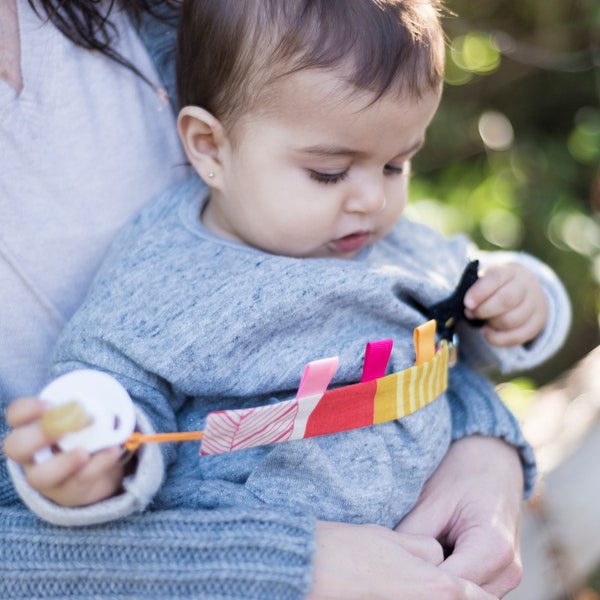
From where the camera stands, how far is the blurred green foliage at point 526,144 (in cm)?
334

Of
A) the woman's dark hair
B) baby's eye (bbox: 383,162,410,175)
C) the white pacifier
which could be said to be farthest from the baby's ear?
the white pacifier

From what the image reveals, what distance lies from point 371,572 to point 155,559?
34 centimetres

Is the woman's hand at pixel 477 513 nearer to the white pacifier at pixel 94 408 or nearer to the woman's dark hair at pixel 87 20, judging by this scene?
the white pacifier at pixel 94 408

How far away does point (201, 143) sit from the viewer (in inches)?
61.5

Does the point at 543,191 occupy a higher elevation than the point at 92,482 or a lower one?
lower

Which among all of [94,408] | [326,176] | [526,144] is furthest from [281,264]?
[526,144]

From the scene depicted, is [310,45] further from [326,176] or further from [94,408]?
[94,408]

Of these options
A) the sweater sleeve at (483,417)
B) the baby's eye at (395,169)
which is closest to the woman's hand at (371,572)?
the sweater sleeve at (483,417)

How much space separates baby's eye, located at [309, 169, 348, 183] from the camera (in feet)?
4.71

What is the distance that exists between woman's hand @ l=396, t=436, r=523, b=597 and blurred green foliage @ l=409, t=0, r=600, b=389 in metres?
1.63

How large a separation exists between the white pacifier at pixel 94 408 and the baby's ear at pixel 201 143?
0.55m

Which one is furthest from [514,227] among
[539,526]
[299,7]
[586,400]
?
[299,7]

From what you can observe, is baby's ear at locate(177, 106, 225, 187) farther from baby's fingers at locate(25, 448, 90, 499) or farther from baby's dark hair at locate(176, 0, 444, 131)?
baby's fingers at locate(25, 448, 90, 499)

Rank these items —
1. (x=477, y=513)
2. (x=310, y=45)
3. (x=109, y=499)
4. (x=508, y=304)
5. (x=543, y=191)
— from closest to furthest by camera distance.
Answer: (x=109, y=499) < (x=310, y=45) < (x=477, y=513) < (x=508, y=304) < (x=543, y=191)
